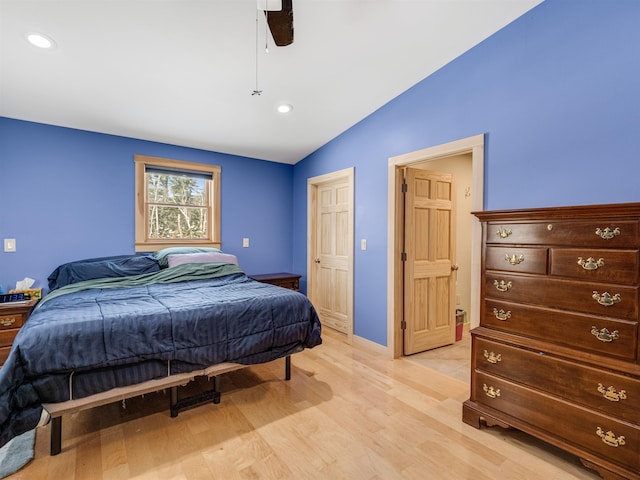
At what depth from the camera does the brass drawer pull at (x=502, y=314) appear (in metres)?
1.95

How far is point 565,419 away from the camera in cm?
170

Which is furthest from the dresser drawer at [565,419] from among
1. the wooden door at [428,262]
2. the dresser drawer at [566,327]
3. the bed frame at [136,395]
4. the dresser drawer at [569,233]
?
the bed frame at [136,395]

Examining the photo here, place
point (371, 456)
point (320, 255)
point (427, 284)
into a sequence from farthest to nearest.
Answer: point (320, 255), point (427, 284), point (371, 456)

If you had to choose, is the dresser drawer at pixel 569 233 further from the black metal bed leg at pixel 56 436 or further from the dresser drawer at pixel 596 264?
the black metal bed leg at pixel 56 436

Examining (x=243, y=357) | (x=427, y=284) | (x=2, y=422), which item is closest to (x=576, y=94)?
(x=427, y=284)

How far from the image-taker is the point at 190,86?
275cm

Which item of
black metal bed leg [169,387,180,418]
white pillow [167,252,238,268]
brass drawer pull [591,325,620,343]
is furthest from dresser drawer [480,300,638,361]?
white pillow [167,252,238,268]

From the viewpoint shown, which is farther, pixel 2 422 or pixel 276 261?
pixel 276 261

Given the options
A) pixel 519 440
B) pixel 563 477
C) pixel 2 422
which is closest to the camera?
pixel 2 422

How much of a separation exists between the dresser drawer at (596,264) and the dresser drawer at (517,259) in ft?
0.17

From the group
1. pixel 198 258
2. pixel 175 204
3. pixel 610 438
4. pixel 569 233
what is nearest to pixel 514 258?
Answer: pixel 569 233

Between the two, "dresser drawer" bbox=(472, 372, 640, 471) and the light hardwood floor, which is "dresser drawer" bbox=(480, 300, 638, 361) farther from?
the light hardwood floor

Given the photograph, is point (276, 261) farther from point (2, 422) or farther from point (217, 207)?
point (2, 422)

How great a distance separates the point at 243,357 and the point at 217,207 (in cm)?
239
